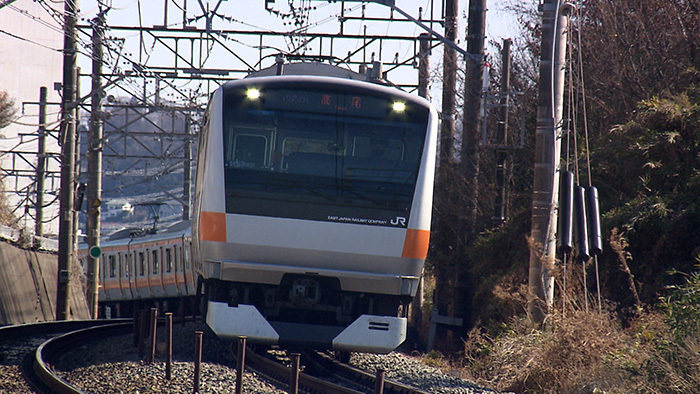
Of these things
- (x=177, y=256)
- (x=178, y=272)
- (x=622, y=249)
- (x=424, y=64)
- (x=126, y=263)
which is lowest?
(x=126, y=263)

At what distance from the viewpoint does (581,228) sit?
9.92 metres

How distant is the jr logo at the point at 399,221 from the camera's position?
1072 cm

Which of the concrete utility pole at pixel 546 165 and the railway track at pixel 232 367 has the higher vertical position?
the concrete utility pole at pixel 546 165

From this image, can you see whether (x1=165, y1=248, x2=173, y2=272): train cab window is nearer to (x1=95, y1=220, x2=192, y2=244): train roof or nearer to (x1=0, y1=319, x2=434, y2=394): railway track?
(x1=95, y1=220, x2=192, y2=244): train roof

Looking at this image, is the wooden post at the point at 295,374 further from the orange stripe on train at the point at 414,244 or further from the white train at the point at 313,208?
the orange stripe on train at the point at 414,244

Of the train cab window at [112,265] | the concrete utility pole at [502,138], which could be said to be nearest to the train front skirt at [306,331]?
the concrete utility pole at [502,138]

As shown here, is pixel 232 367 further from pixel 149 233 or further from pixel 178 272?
pixel 149 233

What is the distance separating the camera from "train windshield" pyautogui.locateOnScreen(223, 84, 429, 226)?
10.5 metres

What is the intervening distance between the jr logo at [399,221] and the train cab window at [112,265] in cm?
2130

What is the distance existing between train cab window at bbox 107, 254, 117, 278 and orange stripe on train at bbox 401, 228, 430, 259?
21242mm

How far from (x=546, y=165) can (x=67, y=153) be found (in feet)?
42.6

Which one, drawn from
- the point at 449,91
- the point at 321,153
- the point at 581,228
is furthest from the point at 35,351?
the point at 449,91

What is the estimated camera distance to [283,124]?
35.0 feet

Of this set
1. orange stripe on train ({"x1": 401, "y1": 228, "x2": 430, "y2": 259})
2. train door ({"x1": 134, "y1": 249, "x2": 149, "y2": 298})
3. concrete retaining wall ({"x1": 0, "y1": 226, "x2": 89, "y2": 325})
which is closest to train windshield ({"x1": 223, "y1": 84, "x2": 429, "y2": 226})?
orange stripe on train ({"x1": 401, "y1": 228, "x2": 430, "y2": 259})
